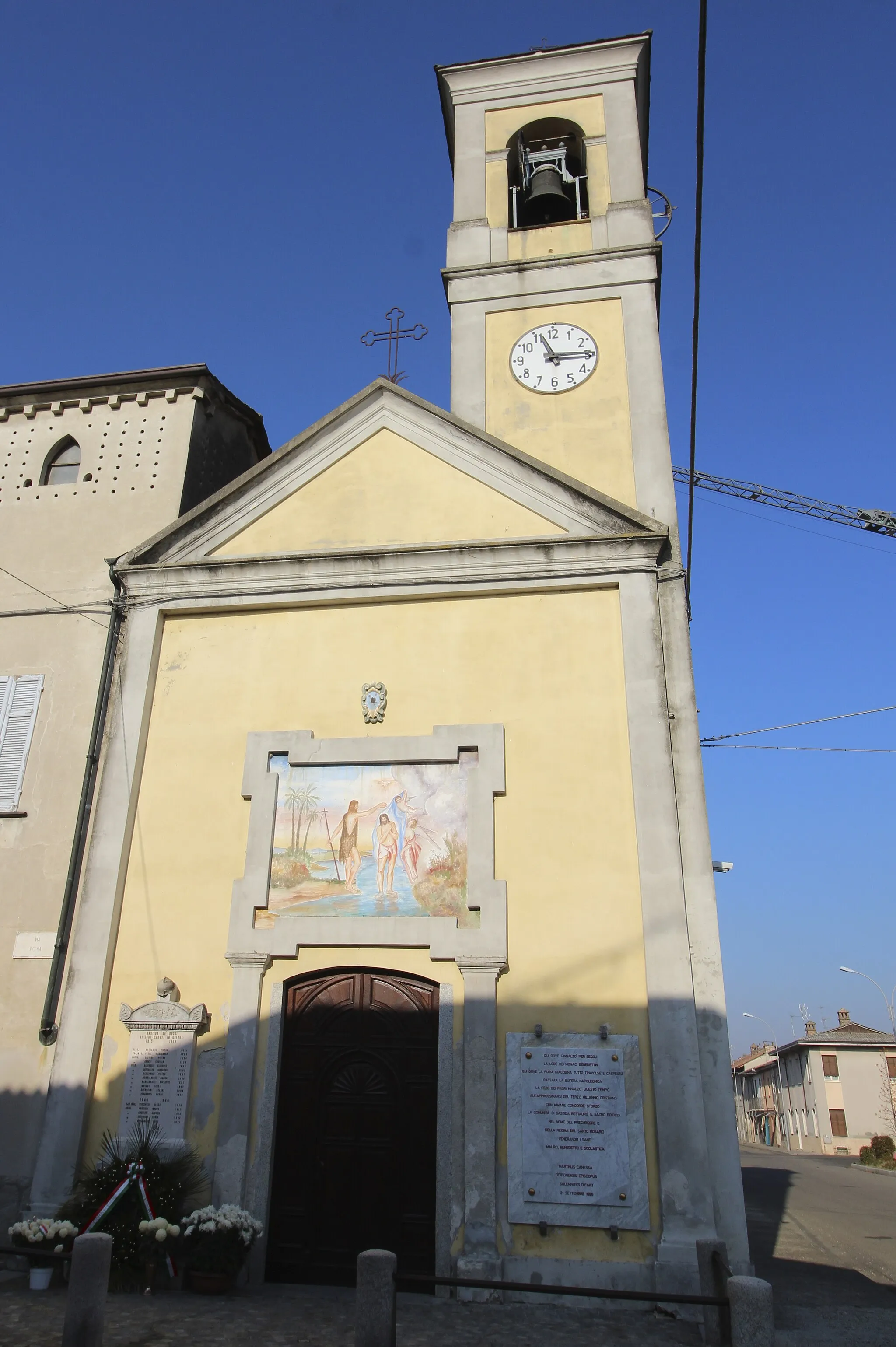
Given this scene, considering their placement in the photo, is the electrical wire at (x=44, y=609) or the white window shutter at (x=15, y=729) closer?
the white window shutter at (x=15, y=729)

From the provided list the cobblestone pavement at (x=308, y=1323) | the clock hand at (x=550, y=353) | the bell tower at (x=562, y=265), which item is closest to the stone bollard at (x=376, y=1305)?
the cobblestone pavement at (x=308, y=1323)

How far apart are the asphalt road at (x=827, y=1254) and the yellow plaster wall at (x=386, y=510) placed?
8.05 m

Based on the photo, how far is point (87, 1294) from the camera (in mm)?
6059

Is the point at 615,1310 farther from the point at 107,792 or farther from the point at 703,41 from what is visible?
the point at 703,41

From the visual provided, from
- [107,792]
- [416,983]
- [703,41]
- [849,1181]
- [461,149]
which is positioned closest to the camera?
[703,41]

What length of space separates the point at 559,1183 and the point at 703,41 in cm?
923

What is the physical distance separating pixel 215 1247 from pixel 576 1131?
3.28 meters

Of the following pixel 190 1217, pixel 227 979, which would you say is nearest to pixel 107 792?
pixel 227 979

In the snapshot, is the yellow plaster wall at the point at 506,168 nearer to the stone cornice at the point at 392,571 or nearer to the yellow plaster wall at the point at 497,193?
the yellow plaster wall at the point at 497,193

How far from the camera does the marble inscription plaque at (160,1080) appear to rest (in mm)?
9719

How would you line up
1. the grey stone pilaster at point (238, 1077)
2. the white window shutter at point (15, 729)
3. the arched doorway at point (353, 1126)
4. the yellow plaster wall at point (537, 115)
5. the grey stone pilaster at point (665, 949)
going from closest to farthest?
the grey stone pilaster at point (665, 949)
the arched doorway at point (353, 1126)
the grey stone pilaster at point (238, 1077)
the white window shutter at point (15, 729)
the yellow plaster wall at point (537, 115)

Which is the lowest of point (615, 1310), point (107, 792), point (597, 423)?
point (615, 1310)

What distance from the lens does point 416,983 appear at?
997 centimetres

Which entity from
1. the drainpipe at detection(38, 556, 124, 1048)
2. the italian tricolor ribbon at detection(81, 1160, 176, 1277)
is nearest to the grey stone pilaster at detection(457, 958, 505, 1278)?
the italian tricolor ribbon at detection(81, 1160, 176, 1277)
